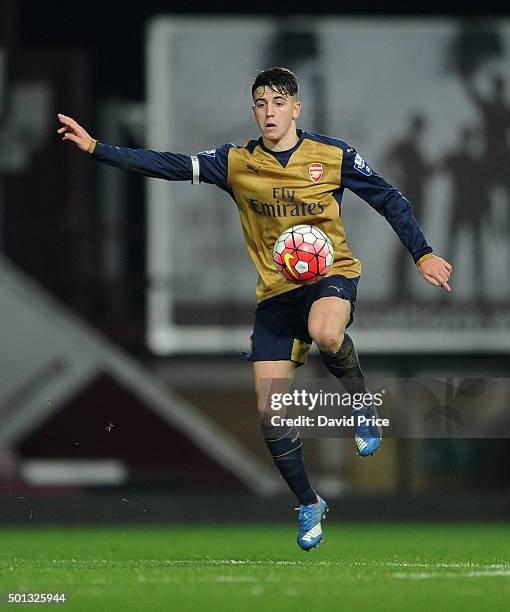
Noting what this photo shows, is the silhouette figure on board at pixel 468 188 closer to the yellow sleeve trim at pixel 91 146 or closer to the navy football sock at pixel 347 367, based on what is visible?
the navy football sock at pixel 347 367

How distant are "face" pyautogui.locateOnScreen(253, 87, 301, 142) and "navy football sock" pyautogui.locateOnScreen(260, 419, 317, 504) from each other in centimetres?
125

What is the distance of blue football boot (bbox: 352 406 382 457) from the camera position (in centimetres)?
676

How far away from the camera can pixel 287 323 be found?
684 cm

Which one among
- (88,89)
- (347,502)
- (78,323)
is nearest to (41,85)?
(88,89)

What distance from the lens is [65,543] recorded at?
398 inches

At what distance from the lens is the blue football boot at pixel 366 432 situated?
6.76 meters

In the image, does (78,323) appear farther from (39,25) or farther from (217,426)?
(39,25)

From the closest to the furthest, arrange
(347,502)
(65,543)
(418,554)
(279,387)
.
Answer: (279,387)
(418,554)
(65,543)
(347,502)

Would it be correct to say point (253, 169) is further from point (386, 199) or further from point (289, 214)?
point (386, 199)

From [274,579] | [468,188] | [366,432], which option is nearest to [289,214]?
[366,432]

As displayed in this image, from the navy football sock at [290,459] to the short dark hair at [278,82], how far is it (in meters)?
1.43

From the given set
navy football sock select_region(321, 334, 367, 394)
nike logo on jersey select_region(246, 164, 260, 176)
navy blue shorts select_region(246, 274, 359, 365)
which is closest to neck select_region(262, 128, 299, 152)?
nike logo on jersey select_region(246, 164, 260, 176)

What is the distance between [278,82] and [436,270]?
1.02 meters

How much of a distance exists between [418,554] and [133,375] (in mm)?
6595
